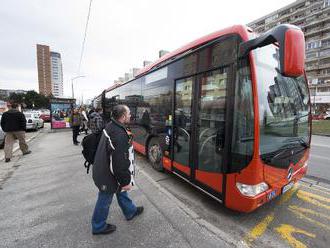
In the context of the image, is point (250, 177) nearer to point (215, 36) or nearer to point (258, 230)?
point (258, 230)

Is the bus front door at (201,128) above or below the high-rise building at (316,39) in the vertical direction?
below

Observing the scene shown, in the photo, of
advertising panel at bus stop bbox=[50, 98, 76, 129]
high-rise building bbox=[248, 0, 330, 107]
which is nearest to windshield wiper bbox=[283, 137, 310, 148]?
advertising panel at bus stop bbox=[50, 98, 76, 129]

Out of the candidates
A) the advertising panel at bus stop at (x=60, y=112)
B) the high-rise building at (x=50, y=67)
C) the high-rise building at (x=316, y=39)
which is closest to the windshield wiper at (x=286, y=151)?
the advertising panel at bus stop at (x=60, y=112)

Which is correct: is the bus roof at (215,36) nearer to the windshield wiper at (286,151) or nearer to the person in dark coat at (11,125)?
the windshield wiper at (286,151)

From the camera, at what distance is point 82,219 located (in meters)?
2.96

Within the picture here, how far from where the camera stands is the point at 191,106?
3.52 m

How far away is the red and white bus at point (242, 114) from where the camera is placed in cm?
246

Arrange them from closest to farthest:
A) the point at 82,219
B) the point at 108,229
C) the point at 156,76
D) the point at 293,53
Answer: the point at 293,53
the point at 108,229
the point at 82,219
the point at 156,76

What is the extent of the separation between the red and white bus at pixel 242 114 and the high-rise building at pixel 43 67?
204 ft

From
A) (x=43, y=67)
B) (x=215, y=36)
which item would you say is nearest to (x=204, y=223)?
(x=215, y=36)

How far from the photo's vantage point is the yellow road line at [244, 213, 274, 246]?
2493mm

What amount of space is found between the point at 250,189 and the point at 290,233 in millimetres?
895

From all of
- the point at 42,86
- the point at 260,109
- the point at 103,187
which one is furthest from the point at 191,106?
the point at 42,86

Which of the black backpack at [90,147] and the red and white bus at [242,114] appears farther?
the black backpack at [90,147]
